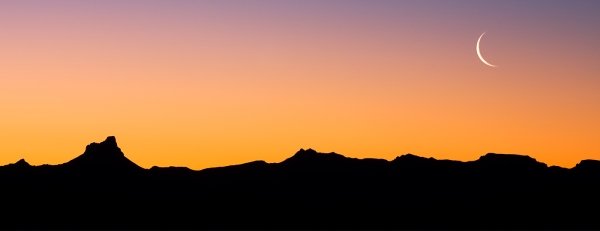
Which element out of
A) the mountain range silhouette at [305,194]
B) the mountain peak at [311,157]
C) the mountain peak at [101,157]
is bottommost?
the mountain range silhouette at [305,194]

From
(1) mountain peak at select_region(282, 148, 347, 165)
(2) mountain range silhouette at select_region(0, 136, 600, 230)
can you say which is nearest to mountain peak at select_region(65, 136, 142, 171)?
(2) mountain range silhouette at select_region(0, 136, 600, 230)

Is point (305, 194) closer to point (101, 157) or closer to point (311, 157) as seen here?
point (311, 157)

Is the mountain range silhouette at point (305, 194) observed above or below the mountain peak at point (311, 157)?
below

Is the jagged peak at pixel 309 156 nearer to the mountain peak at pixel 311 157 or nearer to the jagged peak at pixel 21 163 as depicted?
the mountain peak at pixel 311 157

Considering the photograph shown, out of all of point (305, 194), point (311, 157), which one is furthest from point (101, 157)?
point (311, 157)

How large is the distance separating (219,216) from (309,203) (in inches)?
783

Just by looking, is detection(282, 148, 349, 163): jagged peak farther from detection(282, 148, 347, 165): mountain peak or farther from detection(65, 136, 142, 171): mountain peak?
detection(65, 136, 142, 171): mountain peak

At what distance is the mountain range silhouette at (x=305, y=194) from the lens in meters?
164

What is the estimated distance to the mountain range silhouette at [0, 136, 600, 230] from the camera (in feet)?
538

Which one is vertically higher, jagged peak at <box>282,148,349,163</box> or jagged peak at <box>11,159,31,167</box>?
jagged peak at <box>282,148,349,163</box>

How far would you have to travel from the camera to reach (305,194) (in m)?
181

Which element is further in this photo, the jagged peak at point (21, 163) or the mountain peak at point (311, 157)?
the mountain peak at point (311, 157)

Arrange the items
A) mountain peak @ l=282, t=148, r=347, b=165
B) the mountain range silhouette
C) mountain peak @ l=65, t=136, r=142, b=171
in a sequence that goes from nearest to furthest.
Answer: the mountain range silhouette < mountain peak @ l=65, t=136, r=142, b=171 < mountain peak @ l=282, t=148, r=347, b=165

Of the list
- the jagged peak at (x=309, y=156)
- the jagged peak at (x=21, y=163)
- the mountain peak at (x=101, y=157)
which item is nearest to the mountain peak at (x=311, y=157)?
the jagged peak at (x=309, y=156)
